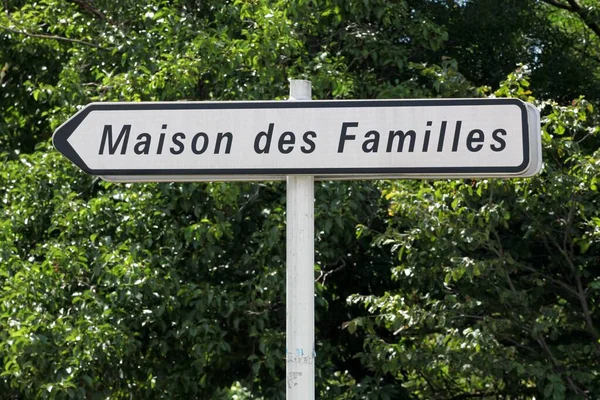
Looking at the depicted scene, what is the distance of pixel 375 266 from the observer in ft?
20.8

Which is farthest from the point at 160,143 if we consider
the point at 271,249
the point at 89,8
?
the point at 89,8

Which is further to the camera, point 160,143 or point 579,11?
point 579,11

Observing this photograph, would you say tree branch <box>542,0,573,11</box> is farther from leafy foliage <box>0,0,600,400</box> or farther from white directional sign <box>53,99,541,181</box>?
white directional sign <box>53,99,541,181</box>

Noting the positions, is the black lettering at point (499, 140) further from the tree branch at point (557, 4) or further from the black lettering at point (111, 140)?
the tree branch at point (557, 4)

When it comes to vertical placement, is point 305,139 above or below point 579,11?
below

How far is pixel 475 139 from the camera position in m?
2.16

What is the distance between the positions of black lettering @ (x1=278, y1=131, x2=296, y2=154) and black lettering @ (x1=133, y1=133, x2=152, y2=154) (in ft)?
1.04

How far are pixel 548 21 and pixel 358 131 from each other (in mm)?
5692

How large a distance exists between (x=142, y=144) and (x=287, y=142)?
0.35m

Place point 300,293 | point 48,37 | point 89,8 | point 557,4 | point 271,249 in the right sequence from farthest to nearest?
1. point 557,4
2. point 89,8
3. point 48,37
4. point 271,249
5. point 300,293

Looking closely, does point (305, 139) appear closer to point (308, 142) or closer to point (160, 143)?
point (308, 142)

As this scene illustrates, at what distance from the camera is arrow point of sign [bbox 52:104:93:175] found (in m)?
2.20

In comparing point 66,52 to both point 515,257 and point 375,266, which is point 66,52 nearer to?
point 375,266

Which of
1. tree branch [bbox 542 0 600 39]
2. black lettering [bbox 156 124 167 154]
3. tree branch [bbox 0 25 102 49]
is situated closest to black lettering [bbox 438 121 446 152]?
black lettering [bbox 156 124 167 154]
